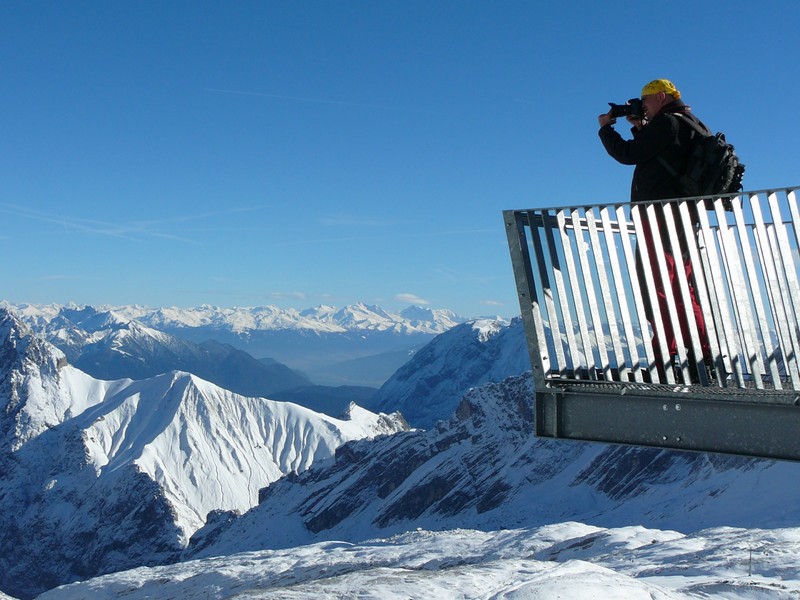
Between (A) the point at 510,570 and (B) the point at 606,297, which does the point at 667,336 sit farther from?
(A) the point at 510,570

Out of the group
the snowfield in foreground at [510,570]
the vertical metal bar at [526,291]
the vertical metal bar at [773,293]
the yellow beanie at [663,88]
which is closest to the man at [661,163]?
the yellow beanie at [663,88]

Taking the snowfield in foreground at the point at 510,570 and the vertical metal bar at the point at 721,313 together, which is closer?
the vertical metal bar at the point at 721,313

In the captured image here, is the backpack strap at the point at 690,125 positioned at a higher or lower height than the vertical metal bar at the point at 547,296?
higher

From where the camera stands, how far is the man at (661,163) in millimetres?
9602

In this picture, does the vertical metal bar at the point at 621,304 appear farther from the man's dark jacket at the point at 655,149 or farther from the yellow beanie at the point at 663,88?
the yellow beanie at the point at 663,88

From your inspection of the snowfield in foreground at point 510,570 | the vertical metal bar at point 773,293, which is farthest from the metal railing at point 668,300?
the snowfield in foreground at point 510,570

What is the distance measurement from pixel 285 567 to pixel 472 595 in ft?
256

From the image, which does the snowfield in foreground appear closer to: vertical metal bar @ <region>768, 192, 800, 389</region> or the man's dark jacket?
vertical metal bar @ <region>768, 192, 800, 389</region>

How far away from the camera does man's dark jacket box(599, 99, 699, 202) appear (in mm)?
9688

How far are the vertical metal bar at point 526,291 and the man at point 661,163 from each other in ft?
4.54

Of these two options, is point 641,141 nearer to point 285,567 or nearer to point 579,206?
point 579,206

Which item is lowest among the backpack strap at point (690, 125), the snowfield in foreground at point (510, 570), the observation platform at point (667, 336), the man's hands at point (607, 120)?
the snowfield in foreground at point (510, 570)

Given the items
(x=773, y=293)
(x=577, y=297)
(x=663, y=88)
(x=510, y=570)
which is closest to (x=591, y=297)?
(x=577, y=297)

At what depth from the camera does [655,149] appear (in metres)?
9.74
